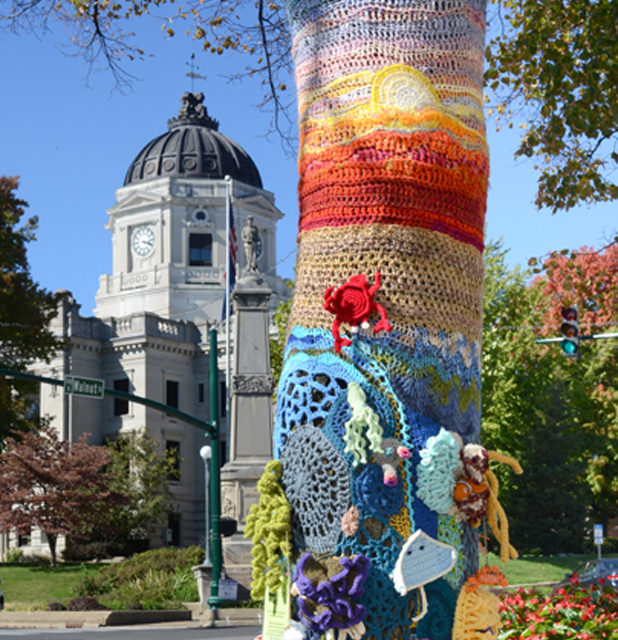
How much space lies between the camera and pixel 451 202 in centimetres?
508

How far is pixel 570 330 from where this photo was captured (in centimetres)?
2092

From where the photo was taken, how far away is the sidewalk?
86.4 ft

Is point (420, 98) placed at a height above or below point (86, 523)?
above

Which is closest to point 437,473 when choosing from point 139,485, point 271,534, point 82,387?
point 271,534

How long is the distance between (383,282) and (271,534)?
1233 mm

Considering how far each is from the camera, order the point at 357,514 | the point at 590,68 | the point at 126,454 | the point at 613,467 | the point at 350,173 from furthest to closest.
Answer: the point at 126,454, the point at 613,467, the point at 590,68, the point at 350,173, the point at 357,514

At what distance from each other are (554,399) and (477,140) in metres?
41.3

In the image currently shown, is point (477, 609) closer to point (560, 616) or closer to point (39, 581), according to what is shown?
point (560, 616)

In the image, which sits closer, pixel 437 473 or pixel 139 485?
pixel 437 473

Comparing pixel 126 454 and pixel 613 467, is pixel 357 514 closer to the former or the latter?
pixel 613 467

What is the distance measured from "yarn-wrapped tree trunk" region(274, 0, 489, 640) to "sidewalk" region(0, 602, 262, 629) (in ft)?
70.8

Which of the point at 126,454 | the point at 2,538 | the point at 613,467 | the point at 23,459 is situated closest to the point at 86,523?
the point at 23,459

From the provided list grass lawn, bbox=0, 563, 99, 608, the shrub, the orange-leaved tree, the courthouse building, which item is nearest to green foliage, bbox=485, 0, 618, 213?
the shrub

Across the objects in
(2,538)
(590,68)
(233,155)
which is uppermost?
(233,155)
